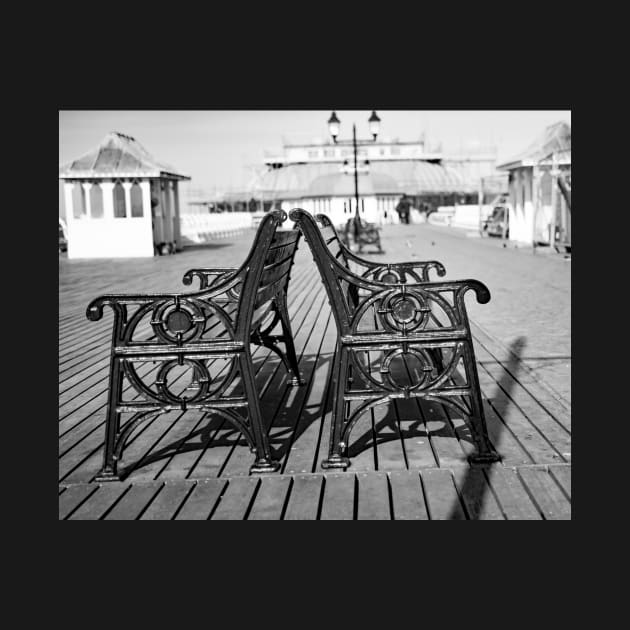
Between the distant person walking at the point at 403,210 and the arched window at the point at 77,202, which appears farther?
the distant person walking at the point at 403,210

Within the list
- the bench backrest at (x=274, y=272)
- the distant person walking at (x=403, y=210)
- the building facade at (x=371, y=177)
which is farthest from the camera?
the building facade at (x=371, y=177)

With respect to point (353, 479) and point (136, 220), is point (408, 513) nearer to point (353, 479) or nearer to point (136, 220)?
point (353, 479)

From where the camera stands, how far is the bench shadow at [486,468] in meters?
2.89

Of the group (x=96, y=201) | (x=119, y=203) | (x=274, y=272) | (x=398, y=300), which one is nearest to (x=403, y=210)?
(x=119, y=203)

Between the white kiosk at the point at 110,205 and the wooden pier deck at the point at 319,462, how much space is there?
641 inches

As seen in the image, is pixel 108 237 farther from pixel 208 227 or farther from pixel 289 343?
pixel 289 343

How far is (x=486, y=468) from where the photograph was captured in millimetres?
3336

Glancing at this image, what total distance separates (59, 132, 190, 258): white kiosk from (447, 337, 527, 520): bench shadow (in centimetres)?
1668

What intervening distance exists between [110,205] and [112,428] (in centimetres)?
1896

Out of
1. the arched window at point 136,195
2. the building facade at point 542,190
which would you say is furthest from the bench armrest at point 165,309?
the arched window at point 136,195

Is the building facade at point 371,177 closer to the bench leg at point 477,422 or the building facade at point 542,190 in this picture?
the building facade at point 542,190

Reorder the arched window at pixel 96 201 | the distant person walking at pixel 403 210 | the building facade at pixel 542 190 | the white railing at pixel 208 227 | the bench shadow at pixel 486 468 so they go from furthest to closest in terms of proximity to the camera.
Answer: the distant person walking at pixel 403 210 → the white railing at pixel 208 227 → the arched window at pixel 96 201 → the building facade at pixel 542 190 → the bench shadow at pixel 486 468

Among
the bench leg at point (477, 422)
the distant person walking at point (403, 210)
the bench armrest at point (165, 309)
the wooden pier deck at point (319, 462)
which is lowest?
the wooden pier deck at point (319, 462)

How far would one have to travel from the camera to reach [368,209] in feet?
147
